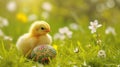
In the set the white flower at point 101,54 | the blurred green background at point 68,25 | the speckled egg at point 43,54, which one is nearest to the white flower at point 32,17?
the blurred green background at point 68,25

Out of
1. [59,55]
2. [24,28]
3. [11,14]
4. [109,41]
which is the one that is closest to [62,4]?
[11,14]

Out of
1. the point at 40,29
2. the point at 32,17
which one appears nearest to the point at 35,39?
the point at 40,29

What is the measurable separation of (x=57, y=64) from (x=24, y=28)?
94.8 inches

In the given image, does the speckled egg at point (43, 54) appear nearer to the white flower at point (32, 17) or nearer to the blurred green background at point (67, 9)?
the white flower at point (32, 17)

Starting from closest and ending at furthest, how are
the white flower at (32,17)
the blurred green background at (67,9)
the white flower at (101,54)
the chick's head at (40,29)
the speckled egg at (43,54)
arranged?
the white flower at (101,54), the speckled egg at (43,54), the chick's head at (40,29), the white flower at (32,17), the blurred green background at (67,9)

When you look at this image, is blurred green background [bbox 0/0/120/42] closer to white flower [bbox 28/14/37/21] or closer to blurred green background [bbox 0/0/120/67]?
blurred green background [bbox 0/0/120/67]

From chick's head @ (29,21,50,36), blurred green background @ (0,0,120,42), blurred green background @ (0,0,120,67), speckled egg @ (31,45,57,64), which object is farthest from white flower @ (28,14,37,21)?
speckled egg @ (31,45,57,64)

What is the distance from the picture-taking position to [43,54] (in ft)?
10.6

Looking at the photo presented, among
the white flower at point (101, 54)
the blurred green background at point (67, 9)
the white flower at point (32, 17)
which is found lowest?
the white flower at point (101, 54)

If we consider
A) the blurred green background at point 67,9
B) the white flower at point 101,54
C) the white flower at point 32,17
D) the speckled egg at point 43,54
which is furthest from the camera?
the blurred green background at point 67,9

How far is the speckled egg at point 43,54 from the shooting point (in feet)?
10.6

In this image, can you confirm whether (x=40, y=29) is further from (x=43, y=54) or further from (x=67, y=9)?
(x=67, y=9)

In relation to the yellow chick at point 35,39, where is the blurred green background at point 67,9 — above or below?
above

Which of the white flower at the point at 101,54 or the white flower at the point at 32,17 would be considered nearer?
the white flower at the point at 101,54
